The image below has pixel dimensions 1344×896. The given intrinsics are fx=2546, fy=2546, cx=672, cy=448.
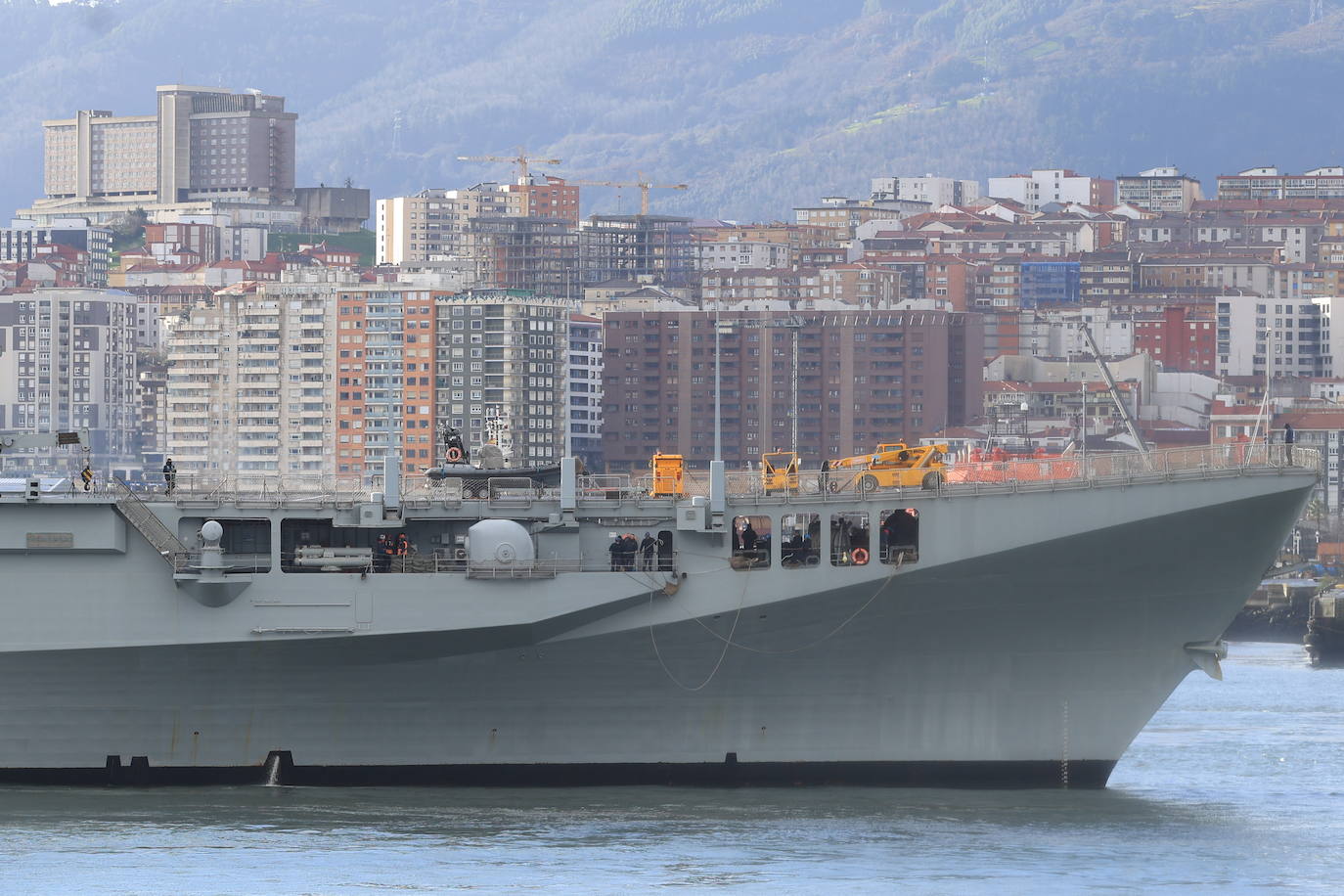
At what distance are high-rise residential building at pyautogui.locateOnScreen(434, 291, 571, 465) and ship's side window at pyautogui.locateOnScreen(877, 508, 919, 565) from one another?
99.5m

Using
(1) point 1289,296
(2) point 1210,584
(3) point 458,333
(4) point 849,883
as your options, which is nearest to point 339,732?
(4) point 849,883

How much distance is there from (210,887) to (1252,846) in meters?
11.5

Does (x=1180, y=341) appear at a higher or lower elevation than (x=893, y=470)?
higher

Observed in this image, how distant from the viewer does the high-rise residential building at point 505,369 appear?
131750 millimetres

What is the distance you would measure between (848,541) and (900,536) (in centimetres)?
63

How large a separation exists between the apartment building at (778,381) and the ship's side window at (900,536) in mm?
102612

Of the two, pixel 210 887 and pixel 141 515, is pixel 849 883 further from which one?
pixel 141 515

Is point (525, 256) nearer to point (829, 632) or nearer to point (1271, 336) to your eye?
point (1271, 336)

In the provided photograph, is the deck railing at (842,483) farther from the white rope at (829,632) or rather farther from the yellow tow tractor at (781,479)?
the white rope at (829,632)

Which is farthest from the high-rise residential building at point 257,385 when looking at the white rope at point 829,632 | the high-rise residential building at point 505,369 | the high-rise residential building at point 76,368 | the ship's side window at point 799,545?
the white rope at point 829,632

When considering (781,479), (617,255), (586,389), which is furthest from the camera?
(617,255)

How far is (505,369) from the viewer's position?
13200cm

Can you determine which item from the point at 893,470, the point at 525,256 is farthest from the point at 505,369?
the point at 893,470

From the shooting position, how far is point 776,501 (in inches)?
1217
